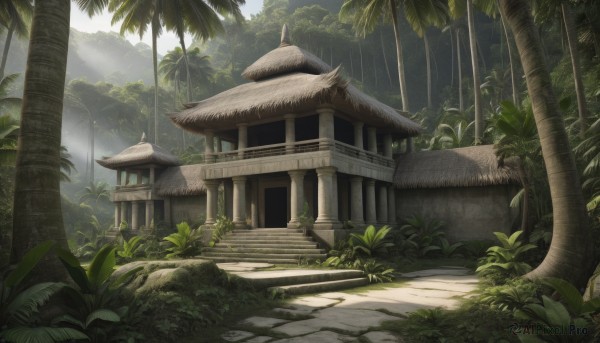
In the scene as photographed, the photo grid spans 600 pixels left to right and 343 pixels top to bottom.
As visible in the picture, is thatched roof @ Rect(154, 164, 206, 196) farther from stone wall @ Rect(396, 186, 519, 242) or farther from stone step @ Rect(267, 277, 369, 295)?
stone step @ Rect(267, 277, 369, 295)

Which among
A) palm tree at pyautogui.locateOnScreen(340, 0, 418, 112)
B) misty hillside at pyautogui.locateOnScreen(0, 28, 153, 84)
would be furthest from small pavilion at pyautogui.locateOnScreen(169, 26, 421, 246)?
misty hillside at pyautogui.locateOnScreen(0, 28, 153, 84)

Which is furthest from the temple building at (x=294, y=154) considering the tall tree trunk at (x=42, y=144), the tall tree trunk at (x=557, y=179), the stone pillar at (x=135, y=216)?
the tall tree trunk at (x=42, y=144)

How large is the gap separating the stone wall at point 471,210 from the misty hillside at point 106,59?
72.5 metres

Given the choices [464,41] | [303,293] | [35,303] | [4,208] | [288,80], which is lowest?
[303,293]

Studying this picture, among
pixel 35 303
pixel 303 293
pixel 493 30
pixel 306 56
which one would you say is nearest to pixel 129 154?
pixel 306 56

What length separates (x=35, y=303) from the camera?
4.11 meters

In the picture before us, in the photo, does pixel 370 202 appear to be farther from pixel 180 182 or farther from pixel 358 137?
→ pixel 180 182

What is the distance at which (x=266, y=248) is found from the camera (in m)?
13.6

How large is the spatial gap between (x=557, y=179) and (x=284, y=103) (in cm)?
965

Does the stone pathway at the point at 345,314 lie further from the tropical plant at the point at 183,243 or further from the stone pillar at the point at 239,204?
the stone pillar at the point at 239,204

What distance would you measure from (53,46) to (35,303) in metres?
3.37

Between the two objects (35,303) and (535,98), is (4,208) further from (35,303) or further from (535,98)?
(535,98)

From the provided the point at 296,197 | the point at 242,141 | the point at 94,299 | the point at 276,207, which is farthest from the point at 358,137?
the point at 94,299

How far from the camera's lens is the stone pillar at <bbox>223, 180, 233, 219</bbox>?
57.6 feet
